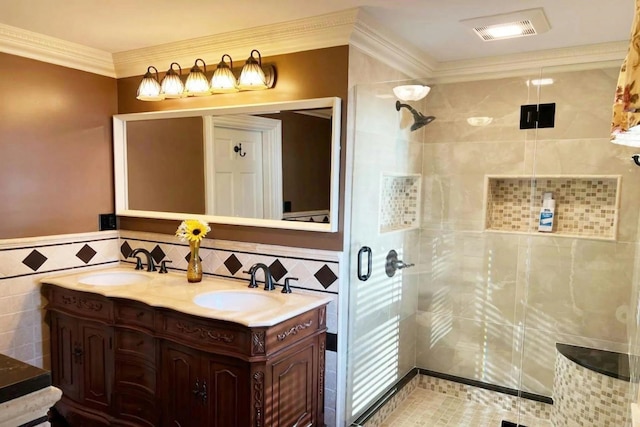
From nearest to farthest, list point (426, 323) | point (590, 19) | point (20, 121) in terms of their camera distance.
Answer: point (590, 19)
point (20, 121)
point (426, 323)

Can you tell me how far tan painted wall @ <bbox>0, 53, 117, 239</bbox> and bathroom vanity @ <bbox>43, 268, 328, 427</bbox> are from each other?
420 mm

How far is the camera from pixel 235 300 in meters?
2.49

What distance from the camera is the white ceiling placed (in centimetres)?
206

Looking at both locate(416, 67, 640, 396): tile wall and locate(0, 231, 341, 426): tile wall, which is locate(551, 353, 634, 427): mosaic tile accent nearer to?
locate(416, 67, 640, 396): tile wall

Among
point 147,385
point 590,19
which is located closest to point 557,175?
point 590,19

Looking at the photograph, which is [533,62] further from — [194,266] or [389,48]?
[194,266]

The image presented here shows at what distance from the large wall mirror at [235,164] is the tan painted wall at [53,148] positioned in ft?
0.44

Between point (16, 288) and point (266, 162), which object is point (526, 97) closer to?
point (266, 162)

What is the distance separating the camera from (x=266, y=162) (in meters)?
2.64

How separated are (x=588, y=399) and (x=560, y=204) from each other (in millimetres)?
1197

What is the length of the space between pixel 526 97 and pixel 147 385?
284 centimetres

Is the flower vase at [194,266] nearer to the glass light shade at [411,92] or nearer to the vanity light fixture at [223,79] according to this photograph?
the vanity light fixture at [223,79]

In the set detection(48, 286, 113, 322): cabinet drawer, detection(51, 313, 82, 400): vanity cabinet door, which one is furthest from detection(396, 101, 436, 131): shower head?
detection(51, 313, 82, 400): vanity cabinet door

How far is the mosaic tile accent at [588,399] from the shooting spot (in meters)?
Result: 2.19
